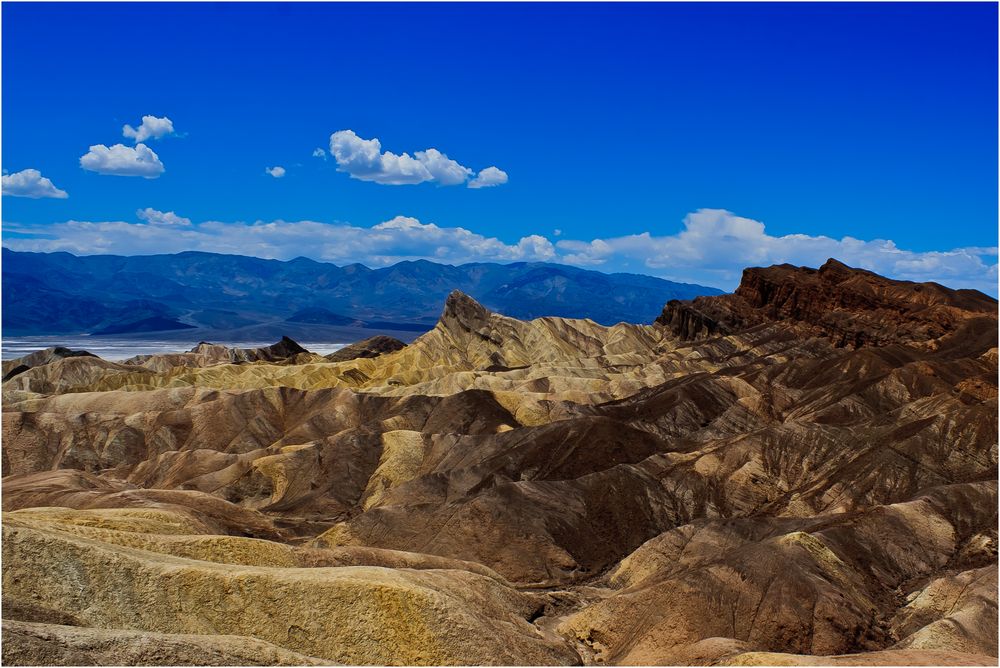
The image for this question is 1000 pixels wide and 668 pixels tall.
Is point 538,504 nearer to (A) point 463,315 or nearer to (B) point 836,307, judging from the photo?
(B) point 836,307

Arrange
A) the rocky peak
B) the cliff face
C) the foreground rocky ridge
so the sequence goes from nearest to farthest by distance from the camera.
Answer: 1. the foreground rocky ridge
2. the cliff face
3. the rocky peak

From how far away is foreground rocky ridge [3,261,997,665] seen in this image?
30.2 meters

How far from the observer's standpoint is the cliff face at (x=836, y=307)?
116 meters

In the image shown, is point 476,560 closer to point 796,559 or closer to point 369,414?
point 796,559

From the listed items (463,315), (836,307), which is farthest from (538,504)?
(463,315)

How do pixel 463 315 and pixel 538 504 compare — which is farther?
pixel 463 315

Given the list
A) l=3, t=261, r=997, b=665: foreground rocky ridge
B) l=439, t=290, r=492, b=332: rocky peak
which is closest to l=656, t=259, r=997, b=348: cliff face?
l=3, t=261, r=997, b=665: foreground rocky ridge

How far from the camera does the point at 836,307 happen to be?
12812 centimetres

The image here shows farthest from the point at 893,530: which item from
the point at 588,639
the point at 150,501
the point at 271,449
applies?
the point at 271,449

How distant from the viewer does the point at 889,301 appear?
122625 millimetres

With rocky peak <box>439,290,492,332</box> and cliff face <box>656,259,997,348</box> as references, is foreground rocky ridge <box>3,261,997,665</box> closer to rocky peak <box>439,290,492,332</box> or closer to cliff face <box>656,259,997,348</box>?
cliff face <box>656,259,997,348</box>

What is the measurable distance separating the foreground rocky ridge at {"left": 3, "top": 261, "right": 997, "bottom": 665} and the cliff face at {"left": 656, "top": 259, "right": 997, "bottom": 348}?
702 millimetres

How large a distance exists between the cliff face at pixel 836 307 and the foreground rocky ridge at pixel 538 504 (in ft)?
2.30

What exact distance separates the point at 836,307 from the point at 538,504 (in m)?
86.9
